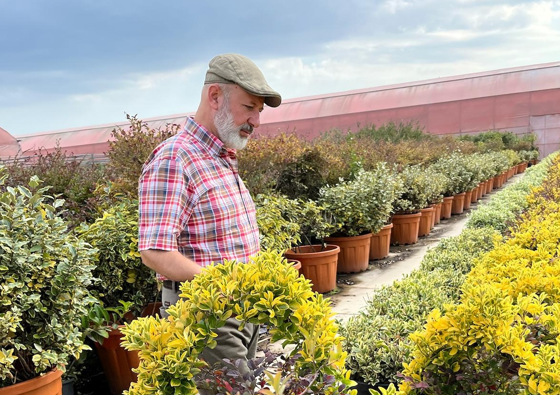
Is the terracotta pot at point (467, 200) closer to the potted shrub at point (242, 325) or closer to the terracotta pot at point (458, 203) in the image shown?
the terracotta pot at point (458, 203)

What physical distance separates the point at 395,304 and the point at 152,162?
1763 millimetres

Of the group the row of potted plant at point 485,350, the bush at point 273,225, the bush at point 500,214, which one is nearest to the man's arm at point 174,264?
the row of potted plant at point 485,350

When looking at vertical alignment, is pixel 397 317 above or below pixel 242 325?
below

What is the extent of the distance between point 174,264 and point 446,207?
962 cm

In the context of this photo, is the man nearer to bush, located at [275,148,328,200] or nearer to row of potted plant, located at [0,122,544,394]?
row of potted plant, located at [0,122,544,394]

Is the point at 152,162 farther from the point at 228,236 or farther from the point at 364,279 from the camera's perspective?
the point at 364,279

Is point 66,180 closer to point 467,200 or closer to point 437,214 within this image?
point 437,214

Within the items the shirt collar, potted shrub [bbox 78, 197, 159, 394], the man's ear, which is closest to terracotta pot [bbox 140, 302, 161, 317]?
potted shrub [bbox 78, 197, 159, 394]

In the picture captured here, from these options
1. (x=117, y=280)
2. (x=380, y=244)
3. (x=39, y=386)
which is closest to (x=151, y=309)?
(x=117, y=280)

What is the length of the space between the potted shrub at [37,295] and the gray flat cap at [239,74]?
1.24 metres

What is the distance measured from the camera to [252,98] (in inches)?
85.5

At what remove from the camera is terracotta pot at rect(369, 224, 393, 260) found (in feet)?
22.8

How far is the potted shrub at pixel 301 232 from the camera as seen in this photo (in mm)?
4539

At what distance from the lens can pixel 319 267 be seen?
531 cm
